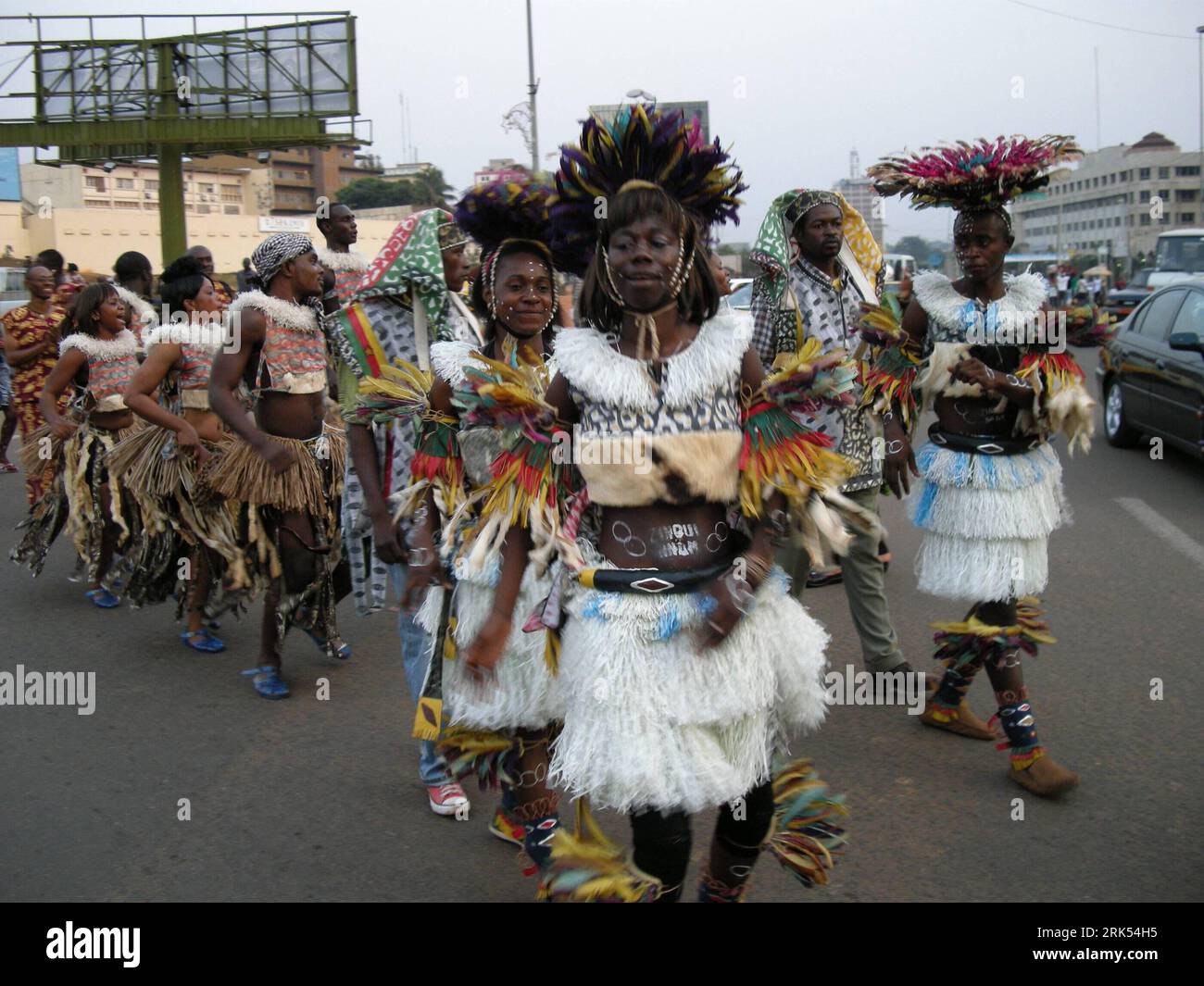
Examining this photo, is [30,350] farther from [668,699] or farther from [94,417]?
[668,699]

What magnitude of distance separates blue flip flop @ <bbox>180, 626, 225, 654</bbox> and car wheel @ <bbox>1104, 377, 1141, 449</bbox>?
9302 mm

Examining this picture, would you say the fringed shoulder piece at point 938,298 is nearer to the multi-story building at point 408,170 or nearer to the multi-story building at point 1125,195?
the multi-story building at point 408,170

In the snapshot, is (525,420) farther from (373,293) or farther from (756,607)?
(373,293)

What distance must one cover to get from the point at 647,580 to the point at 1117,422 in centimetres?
1075

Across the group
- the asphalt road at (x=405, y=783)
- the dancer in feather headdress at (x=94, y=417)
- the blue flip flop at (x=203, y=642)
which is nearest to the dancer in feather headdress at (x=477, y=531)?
the asphalt road at (x=405, y=783)

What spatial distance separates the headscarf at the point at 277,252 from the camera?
17.3ft

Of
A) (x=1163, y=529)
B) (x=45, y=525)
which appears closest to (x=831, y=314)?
(x=1163, y=529)

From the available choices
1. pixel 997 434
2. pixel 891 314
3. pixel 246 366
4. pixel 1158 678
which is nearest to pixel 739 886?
pixel 997 434

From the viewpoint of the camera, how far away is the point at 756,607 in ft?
9.06

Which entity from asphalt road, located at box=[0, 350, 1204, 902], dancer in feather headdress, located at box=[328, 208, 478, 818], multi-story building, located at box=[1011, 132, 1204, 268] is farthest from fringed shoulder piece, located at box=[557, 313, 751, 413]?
multi-story building, located at box=[1011, 132, 1204, 268]

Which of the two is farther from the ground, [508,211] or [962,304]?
[508,211]

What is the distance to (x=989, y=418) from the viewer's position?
14.3 feet

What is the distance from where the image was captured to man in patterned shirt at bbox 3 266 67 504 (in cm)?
966
